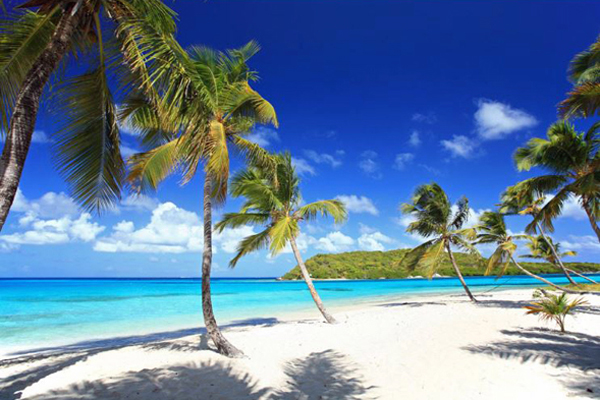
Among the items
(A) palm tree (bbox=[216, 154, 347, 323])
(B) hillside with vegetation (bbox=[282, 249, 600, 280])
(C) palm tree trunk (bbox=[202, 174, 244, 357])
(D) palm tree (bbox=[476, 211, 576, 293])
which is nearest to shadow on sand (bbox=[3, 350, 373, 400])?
(C) palm tree trunk (bbox=[202, 174, 244, 357])

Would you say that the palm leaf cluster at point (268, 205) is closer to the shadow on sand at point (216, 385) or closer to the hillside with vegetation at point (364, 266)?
the shadow on sand at point (216, 385)

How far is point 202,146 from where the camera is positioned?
5.14 m

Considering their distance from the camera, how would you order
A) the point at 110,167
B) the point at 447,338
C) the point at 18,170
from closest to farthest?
the point at 18,170 → the point at 110,167 → the point at 447,338

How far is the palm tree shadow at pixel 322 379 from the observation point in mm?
4488

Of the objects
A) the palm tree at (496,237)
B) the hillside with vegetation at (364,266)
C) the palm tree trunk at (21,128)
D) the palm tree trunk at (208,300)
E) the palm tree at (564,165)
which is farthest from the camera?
the hillside with vegetation at (364,266)

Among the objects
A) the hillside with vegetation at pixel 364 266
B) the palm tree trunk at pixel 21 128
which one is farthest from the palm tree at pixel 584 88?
the hillside with vegetation at pixel 364 266

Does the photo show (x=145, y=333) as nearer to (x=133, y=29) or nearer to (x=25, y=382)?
(x=25, y=382)

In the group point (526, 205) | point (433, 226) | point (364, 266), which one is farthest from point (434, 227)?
point (364, 266)

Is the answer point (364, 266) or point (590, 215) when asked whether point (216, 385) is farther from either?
point (364, 266)

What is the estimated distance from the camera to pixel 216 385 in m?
4.79

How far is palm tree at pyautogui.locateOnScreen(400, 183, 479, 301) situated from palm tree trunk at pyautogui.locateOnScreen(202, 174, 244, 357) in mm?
12862

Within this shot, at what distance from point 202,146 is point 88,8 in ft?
7.35

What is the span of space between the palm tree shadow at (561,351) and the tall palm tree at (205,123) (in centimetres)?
539

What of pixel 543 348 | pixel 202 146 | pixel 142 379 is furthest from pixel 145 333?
pixel 543 348
